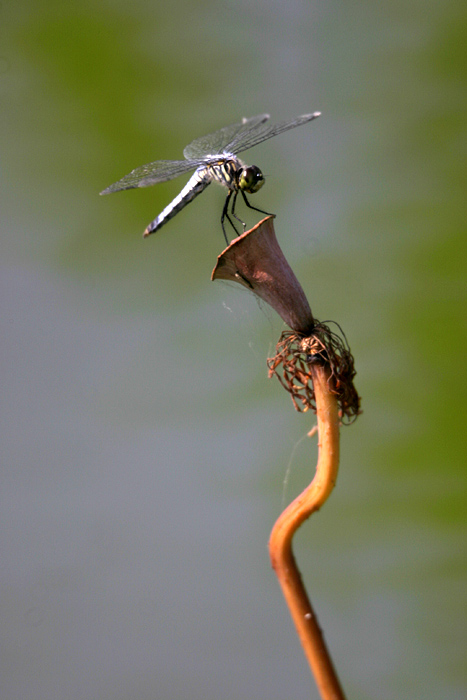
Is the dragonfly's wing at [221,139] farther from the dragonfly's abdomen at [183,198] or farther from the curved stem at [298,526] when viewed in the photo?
the curved stem at [298,526]

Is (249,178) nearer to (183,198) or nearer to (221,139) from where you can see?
(183,198)

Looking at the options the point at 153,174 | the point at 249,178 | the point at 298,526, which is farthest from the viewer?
the point at 153,174

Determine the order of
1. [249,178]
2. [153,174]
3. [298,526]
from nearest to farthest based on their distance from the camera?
[298,526]
[249,178]
[153,174]

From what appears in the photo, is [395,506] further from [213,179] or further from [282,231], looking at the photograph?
[213,179]

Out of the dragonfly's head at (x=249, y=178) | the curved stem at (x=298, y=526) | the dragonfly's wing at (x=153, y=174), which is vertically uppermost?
the dragonfly's wing at (x=153, y=174)

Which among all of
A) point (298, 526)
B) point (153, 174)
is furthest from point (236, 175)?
point (298, 526)

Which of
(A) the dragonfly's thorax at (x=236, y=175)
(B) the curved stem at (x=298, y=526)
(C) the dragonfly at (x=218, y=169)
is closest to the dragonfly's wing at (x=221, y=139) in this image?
(C) the dragonfly at (x=218, y=169)

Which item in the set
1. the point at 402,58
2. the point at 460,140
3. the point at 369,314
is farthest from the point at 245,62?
the point at 369,314
